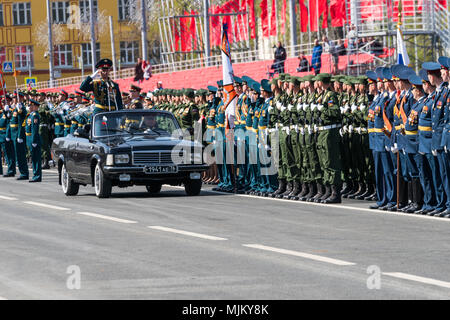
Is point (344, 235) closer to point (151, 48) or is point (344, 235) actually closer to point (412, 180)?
point (412, 180)

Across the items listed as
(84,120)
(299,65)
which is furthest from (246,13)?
(84,120)

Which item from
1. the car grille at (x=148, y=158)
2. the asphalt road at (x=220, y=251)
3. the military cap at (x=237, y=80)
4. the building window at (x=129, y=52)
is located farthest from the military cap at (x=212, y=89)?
the building window at (x=129, y=52)

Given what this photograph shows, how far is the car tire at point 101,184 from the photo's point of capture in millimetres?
20922

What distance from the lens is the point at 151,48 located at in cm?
10650

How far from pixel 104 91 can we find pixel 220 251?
474 inches

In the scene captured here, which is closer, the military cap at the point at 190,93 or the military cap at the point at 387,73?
the military cap at the point at 387,73

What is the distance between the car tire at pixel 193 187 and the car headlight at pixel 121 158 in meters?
1.27

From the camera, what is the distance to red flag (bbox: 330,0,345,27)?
4641 cm

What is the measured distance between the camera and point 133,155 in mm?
20641

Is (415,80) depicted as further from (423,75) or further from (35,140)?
(35,140)

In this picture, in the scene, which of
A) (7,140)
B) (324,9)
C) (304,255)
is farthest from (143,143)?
(324,9)

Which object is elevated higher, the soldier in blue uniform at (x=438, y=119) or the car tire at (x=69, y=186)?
the soldier in blue uniform at (x=438, y=119)

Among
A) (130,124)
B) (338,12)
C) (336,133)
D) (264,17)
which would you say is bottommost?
(336,133)

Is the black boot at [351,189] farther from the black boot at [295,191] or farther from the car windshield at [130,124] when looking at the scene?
the car windshield at [130,124]
